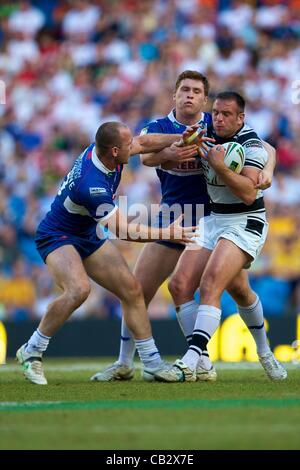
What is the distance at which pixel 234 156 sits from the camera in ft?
29.7

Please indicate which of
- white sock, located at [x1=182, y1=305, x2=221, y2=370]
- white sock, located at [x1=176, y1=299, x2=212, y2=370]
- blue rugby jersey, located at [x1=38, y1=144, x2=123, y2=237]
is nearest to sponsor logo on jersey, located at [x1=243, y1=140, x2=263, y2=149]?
blue rugby jersey, located at [x1=38, y1=144, x2=123, y2=237]

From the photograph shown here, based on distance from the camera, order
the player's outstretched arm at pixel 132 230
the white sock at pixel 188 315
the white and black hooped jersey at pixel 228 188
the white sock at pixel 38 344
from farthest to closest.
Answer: the white sock at pixel 188 315 → the white sock at pixel 38 344 → the white and black hooped jersey at pixel 228 188 → the player's outstretched arm at pixel 132 230

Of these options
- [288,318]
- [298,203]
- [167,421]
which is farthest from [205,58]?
[167,421]

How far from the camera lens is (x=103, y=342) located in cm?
1484

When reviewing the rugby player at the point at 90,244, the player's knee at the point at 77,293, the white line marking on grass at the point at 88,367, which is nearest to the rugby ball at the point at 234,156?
the rugby player at the point at 90,244

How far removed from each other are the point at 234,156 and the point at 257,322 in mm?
1558

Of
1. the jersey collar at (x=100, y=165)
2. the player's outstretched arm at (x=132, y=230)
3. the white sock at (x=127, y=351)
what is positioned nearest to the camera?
the player's outstretched arm at (x=132, y=230)

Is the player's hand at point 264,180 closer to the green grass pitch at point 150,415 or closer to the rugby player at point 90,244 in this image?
the rugby player at point 90,244

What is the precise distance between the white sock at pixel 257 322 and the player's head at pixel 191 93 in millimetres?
1797

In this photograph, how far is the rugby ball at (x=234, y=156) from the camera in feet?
29.6

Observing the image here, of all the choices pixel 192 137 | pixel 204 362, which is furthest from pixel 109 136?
pixel 204 362

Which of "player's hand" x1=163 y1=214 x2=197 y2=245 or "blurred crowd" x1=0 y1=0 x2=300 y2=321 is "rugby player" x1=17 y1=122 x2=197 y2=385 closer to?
"player's hand" x1=163 y1=214 x2=197 y2=245
